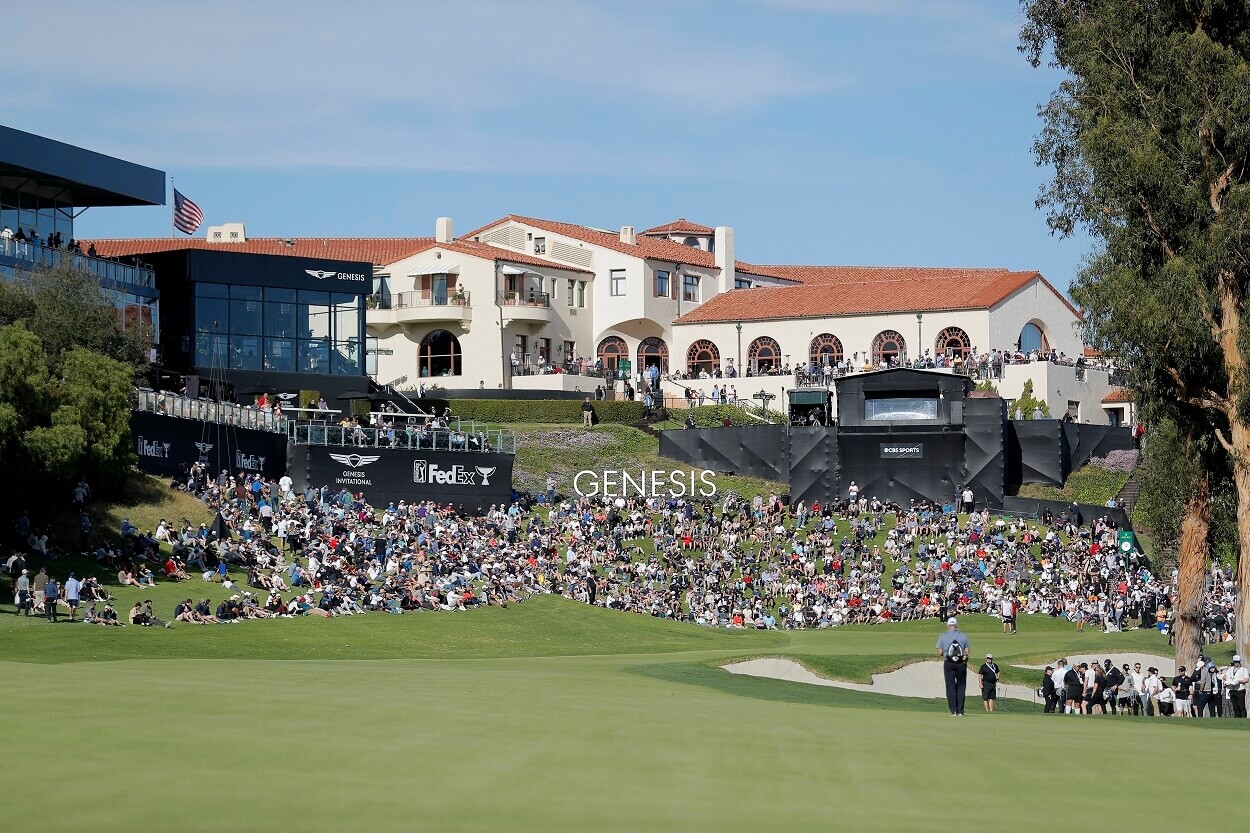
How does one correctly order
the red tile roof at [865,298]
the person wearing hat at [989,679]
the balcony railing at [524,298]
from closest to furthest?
1. the person wearing hat at [989,679]
2. the red tile roof at [865,298]
3. the balcony railing at [524,298]

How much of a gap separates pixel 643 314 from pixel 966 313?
18490 mm

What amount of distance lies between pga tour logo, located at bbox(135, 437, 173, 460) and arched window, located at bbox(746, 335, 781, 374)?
4128 cm

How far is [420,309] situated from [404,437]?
27352mm

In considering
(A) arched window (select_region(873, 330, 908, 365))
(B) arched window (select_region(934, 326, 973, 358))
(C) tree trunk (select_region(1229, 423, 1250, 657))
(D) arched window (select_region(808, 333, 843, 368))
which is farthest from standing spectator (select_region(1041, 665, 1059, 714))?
(D) arched window (select_region(808, 333, 843, 368))

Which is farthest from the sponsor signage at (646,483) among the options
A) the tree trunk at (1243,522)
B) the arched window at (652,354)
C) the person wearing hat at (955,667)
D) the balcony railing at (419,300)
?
the person wearing hat at (955,667)

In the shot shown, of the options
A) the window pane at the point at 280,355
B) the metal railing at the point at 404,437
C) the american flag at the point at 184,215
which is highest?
the american flag at the point at 184,215

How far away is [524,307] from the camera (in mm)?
83938

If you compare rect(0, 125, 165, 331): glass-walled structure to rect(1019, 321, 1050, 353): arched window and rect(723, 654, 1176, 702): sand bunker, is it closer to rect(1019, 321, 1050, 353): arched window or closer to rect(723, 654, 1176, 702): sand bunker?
rect(723, 654, 1176, 702): sand bunker

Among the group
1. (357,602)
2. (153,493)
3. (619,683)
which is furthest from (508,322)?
(619,683)

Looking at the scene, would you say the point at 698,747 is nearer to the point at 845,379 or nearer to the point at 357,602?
the point at 357,602

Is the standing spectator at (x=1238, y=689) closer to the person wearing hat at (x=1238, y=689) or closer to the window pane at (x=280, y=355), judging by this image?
the person wearing hat at (x=1238, y=689)

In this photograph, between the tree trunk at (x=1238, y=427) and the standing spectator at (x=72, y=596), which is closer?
the tree trunk at (x=1238, y=427)

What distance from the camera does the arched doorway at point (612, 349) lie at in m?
89.6

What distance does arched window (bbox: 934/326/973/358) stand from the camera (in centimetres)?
7969
